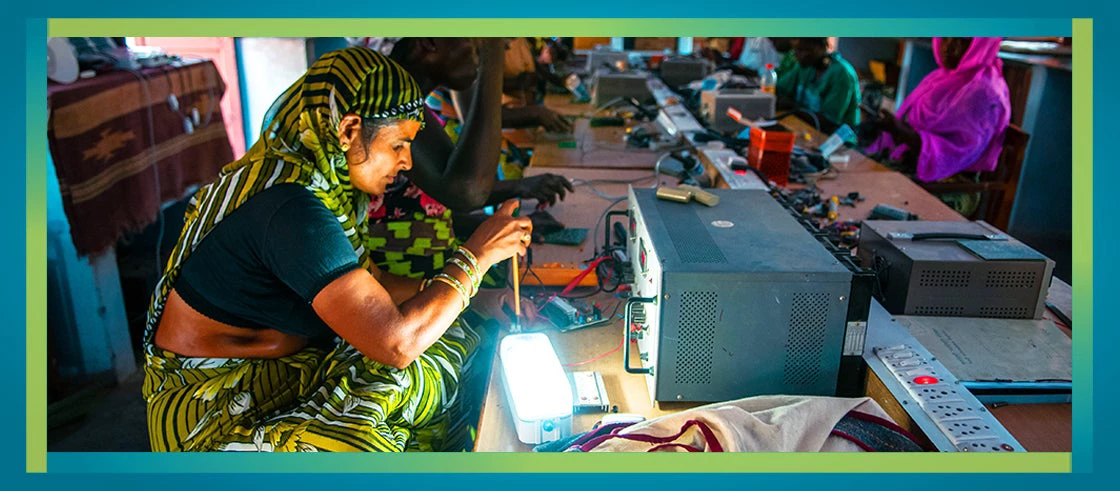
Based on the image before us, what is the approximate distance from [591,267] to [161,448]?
45.6 inches

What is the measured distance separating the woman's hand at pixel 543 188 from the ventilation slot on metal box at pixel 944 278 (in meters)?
1.33

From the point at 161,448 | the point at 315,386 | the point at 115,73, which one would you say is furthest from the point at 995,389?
the point at 115,73

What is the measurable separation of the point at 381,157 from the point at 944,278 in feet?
4.51

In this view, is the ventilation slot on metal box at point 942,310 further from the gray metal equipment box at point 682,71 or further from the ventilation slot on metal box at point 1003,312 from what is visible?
the gray metal equipment box at point 682,71

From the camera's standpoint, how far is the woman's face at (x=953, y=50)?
409 centimetres

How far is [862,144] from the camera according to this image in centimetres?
530

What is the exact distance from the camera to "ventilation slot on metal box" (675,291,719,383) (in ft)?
4.67

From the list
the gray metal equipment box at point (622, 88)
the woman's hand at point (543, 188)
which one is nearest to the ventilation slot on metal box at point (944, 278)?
the woman's hand at point (543, 188)

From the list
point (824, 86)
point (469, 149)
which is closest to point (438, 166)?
point (469, 149)

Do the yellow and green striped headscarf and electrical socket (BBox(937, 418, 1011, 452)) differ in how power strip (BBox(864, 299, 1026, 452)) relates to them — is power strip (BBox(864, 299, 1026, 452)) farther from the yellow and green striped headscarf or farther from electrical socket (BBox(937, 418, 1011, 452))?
the yellow and green striped headscarf

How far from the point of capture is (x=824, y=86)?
536 centimetres

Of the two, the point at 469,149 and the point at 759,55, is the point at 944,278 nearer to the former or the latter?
the point at 469,149

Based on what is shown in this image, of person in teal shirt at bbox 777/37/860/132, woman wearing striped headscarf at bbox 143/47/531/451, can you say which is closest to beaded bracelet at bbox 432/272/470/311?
woman wearing striped headscarf at bbox 143/47/531/451

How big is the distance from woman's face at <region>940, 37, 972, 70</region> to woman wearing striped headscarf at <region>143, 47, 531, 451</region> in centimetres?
347
